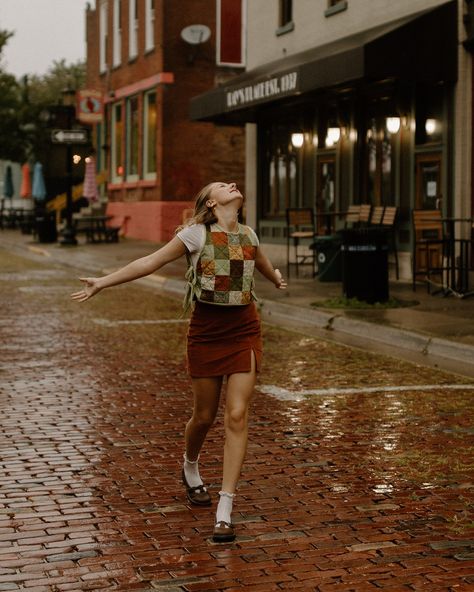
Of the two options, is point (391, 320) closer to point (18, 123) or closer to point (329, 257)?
point (329, 257)

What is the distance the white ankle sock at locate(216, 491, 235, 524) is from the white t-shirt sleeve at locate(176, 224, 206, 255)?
1190 millimetres

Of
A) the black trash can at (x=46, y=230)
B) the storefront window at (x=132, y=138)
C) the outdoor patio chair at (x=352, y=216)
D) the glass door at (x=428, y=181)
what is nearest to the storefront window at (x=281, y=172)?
the outdoor patio chair at (x=352, y=216)

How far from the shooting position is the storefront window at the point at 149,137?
36.3 metres

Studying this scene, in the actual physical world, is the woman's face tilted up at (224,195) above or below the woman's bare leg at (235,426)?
above

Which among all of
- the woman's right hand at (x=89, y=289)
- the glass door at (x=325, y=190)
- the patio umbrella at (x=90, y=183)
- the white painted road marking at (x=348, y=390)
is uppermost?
the patio umbrella at (x=90, y=183)

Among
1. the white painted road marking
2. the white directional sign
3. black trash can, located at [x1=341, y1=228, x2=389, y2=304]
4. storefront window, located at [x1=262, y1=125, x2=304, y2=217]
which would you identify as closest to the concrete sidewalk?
black trash can, located at [x1=341, y1=228, x2=389, y2=304]

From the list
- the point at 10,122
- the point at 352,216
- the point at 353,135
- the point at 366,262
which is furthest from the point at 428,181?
the point at 10,122

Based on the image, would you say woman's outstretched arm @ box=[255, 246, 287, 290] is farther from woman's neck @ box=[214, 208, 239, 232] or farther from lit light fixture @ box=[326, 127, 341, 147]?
lit light fixture @ box=[326, 127, 341, 147]

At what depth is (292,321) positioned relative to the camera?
15664 mm

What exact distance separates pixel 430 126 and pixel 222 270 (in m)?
15.1

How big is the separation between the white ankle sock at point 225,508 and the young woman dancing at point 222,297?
14 mm

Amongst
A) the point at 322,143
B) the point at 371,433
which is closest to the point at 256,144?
the point at 322,143

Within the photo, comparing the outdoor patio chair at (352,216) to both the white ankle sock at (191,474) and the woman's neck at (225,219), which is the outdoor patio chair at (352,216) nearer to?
the white ankle sock at (191,474)

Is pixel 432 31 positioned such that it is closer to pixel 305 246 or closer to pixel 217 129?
pixel 305 246
